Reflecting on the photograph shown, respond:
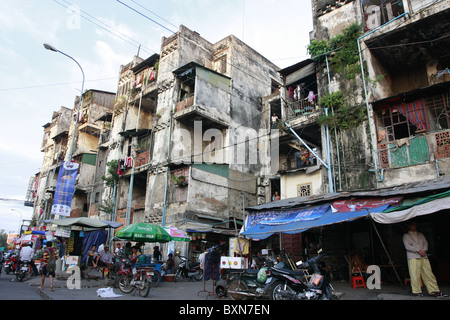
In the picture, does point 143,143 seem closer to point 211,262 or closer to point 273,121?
point 273,121

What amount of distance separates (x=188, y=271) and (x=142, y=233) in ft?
14.3

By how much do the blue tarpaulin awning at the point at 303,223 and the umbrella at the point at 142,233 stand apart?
3.48 m

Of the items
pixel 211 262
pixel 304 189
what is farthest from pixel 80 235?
pixel 304 189

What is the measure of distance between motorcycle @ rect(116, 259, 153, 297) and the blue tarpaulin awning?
3.76 meters

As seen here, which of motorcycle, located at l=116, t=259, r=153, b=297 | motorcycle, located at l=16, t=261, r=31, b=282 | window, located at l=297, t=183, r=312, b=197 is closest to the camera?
motorcycle, located at l=116, t=259, r=153, b=297

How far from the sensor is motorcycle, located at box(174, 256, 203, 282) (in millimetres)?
15391

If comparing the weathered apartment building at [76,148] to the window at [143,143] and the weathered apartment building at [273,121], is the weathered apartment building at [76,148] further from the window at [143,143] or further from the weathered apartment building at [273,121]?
the window at [143,143]

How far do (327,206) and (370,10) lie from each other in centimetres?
1077

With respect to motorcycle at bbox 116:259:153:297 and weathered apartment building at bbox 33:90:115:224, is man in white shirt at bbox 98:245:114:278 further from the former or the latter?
weathered apartment building at bbox 33:90:115:224

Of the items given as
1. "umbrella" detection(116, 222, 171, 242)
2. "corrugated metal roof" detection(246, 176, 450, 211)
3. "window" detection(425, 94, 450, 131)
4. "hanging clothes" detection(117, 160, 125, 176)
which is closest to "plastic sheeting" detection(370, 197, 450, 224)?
"corrugated metal roof" detection(246, 176, 450, 211)

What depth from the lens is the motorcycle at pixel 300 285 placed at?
7.02 metres

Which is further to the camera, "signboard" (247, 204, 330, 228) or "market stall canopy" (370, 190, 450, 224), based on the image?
"signboard" (247, 204, 330, 228)

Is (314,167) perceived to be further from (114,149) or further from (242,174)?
(114,149)

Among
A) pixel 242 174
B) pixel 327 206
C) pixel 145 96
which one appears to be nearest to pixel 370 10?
pixel 327 206
